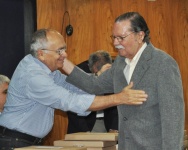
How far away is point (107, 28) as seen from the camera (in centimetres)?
571

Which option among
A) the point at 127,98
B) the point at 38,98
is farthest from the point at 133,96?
the point at 38,98

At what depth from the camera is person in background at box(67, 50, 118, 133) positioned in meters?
4.72

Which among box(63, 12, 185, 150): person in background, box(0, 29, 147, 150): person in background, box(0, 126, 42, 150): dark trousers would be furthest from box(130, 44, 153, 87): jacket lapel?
box(0, 126, 42, 150): dark trousers

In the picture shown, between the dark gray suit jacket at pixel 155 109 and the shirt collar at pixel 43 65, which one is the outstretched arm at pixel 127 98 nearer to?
the dark gray suit jacket at pixel 155 109

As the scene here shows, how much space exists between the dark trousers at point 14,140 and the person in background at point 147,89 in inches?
25.6

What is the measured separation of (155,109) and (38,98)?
0.77 meters

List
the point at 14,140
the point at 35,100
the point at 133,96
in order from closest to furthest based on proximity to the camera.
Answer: the point at 133,96 < the point at 35,100 < the point at 14,140

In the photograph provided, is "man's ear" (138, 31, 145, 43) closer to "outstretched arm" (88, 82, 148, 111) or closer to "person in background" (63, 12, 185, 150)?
"person in background" (63, 12, 185, 150)

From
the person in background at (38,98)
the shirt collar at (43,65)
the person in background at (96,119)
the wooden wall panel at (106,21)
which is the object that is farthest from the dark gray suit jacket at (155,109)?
the wooden wall panel at (106,21)

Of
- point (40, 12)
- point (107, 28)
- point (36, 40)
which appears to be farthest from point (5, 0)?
point (36, 40)

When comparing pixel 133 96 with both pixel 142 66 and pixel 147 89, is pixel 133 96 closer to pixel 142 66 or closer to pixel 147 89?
pixel 147 89

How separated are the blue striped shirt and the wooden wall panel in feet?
7.35

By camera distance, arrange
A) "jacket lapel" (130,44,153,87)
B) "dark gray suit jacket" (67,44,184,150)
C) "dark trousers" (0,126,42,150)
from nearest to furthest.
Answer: "dark gray suit jacket" (67,44,184,150) → "jacket lapel" (130,44,153,87) → "dark trousers" (0,126,42,150)

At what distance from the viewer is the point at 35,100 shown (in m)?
3.07
